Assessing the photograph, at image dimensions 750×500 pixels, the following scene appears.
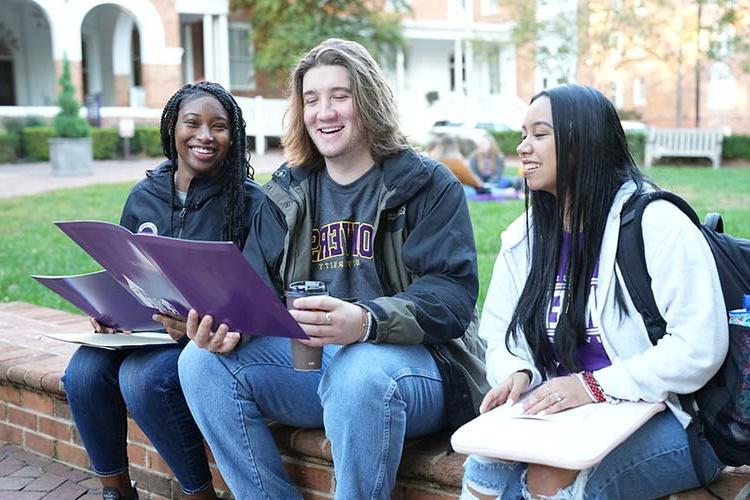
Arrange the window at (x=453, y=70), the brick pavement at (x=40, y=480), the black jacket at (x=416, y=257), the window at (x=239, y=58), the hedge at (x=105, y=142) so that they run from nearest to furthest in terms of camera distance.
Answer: the black jacket at (x=416, y=257) → the brick pavement at (x=40, y=480) → the hedge at (x=105, y=142) → the window at (x=239, y=58) → the window at (x=453, y=70)

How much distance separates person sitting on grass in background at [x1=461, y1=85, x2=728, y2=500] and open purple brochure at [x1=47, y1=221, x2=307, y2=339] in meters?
0.58

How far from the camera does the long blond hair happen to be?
2771 mm

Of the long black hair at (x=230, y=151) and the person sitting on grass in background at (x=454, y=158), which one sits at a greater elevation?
the long black hair at (x=230, y=151)

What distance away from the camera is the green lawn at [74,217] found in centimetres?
661

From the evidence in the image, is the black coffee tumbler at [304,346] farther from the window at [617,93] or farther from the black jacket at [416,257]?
the window at [617,93]

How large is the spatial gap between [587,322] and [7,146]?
18.3 metres

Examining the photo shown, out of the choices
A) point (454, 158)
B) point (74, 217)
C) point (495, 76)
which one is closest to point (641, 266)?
point (74, 217)

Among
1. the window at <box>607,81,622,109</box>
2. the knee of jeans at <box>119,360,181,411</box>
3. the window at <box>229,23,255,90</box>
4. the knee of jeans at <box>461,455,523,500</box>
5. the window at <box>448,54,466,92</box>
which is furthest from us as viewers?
the window at <box>448,54,466,92</box>

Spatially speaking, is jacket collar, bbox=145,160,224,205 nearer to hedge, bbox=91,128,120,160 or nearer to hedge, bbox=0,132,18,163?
hedge, bbox=0,132,18,163

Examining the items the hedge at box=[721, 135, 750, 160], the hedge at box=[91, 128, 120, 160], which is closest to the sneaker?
the hedge at box=[91, 128, 120, 160]

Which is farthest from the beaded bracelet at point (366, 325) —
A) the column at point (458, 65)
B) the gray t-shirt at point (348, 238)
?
the column at point (458, 65)

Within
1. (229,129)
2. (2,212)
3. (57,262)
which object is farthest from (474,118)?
(229,129)

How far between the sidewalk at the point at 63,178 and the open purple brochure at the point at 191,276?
9572mm

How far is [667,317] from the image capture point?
216 centimetres
